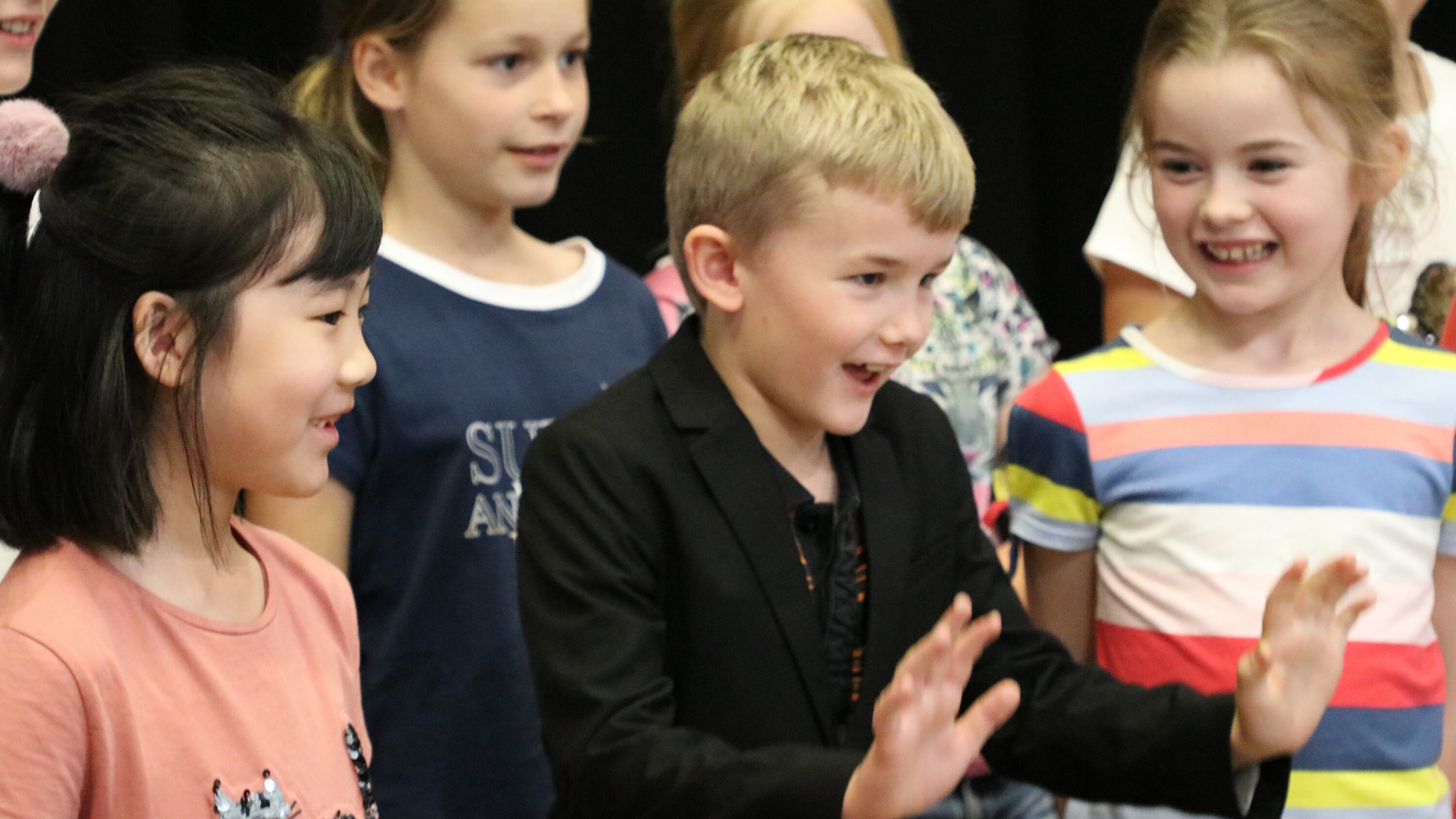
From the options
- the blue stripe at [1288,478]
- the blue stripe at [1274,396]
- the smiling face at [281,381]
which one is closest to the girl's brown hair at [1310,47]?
the blue stripe at [1274,396]

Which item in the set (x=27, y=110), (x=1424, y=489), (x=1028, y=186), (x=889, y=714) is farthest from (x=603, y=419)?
(x=1028, y=186)

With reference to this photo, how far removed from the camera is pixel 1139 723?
1.55m

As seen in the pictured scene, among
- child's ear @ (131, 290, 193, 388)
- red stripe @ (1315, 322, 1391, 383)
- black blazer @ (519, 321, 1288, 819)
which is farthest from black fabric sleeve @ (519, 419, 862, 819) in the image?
red stripe @ (1315, 322, 1391, 383)

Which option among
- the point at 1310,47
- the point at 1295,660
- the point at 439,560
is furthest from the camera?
the point at 439,560

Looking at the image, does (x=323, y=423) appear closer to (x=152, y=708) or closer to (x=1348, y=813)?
(x=152, y=708)

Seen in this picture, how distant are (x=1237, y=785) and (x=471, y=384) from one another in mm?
1016

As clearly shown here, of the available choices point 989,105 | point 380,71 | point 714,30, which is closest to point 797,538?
point 380,71

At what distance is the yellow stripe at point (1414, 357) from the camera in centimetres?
180

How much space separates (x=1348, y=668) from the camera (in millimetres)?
1701

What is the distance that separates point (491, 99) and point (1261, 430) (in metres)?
1.06

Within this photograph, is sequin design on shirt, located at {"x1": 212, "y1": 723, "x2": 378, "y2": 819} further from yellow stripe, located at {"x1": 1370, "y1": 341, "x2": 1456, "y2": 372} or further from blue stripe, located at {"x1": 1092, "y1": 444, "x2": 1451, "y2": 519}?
yellow stripe, located at {"x1": 1370, "y1": 341, "x2": 1456, "y2": 372}

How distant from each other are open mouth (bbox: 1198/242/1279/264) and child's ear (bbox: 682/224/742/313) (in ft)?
1.94

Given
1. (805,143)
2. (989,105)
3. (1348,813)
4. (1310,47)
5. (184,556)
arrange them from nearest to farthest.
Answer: (184,556)
(805,143)
(1348,813)
(1310,47)
(989,105)

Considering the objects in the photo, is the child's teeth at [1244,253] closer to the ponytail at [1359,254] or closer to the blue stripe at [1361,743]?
the ponytail at [1359,254]
